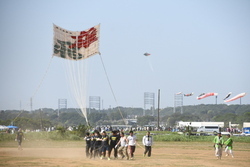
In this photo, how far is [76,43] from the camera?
3712 centimetres

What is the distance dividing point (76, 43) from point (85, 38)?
2.66 feet

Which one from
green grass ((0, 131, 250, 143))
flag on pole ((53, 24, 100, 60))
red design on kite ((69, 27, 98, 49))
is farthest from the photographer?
green grass ((0, 131, 250, 143))

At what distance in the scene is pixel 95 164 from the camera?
87.4 feet

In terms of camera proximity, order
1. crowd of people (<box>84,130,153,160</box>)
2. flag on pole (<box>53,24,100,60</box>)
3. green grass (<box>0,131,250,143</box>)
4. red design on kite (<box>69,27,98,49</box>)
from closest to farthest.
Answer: crowd of people (<box>84,130,153,160</box>)
flag on pole (<box>53,24,100,60</box>)
red design on kite (<box>69,27,98,49</box>)
green grass (<box>0,131,250,143</box>)

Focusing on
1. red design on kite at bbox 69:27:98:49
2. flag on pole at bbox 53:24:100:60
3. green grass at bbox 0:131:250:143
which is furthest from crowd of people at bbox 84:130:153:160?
green grass at bbox 0:131:250:143

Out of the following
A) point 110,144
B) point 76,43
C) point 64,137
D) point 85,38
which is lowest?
point 64,137

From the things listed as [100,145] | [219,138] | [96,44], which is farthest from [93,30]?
[219,138]

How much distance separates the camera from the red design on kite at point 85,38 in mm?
37044

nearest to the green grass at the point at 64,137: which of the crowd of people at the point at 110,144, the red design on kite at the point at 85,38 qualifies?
the red design on kite at the point at 85,38

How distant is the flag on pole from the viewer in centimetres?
3672

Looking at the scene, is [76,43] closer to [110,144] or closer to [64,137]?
[110,144]

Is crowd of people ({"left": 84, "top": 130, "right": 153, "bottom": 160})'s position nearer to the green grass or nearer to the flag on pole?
the flag on pole

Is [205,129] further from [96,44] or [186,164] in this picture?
[186,164]

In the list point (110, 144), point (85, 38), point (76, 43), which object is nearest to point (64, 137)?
point (76, 43)
